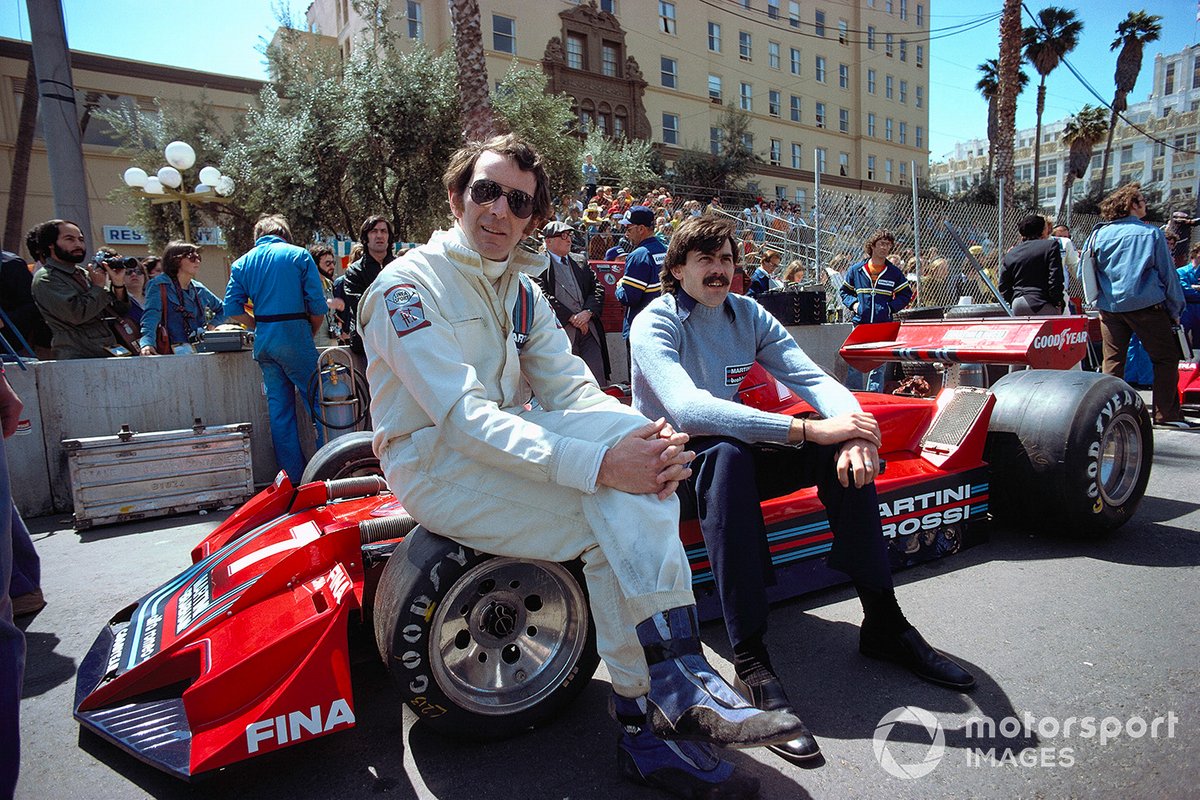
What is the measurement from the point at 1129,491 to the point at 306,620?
3936 mm

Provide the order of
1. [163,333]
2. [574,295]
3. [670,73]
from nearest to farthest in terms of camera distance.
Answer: [163,333] < [574,295] < [670,73]

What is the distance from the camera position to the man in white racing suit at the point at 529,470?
6.15 ft

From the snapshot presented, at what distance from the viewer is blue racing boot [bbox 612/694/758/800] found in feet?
6.08

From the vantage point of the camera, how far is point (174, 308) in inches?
255

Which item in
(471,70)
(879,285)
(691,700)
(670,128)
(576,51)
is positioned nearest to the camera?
(691,700)

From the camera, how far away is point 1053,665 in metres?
2.47

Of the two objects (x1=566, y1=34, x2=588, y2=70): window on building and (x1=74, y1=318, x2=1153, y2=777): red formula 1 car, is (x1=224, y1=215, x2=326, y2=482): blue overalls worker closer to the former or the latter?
(x1=74, y1=318, x2=1153, y2=777): red formula 1 car

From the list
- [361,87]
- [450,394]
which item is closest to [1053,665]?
[450,394]

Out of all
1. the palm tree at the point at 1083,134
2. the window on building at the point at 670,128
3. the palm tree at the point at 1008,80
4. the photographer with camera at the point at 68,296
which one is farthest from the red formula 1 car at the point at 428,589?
the palm tree at the point at 1083,134

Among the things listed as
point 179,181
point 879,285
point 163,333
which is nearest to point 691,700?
point 163,333

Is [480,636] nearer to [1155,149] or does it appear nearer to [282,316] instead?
[282,316]

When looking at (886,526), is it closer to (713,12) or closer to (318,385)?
(318,385)

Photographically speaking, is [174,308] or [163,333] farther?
[174,308]

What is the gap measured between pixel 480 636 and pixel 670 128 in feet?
111
